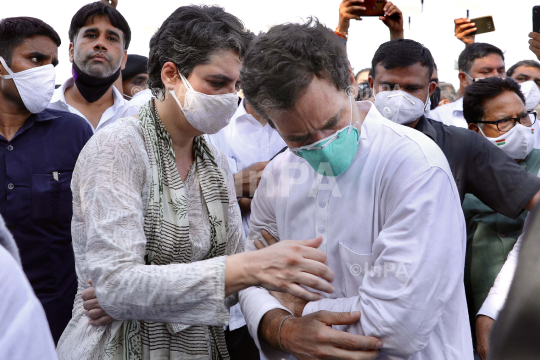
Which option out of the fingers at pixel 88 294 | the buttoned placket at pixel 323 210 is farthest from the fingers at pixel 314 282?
the fingers at pixel 88 294

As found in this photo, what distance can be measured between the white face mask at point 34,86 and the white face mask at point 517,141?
2951 millimetres

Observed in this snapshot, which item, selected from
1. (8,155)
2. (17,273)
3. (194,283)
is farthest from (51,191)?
(17,273)

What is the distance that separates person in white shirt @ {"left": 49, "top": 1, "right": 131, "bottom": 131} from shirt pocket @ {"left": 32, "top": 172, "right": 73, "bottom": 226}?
4.05ft

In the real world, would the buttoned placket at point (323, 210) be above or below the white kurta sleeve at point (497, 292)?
above

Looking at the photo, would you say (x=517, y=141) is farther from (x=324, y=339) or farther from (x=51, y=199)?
(x=51, y=199)

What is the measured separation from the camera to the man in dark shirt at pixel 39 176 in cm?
333

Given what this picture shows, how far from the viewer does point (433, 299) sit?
1.73m

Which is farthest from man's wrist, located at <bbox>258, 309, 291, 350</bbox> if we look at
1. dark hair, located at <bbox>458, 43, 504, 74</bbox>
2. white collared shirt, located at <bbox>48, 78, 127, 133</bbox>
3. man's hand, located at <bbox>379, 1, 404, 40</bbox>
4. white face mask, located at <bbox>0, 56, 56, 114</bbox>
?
dark hair, located at <bbox>458, 43, 504, 74</bbox>

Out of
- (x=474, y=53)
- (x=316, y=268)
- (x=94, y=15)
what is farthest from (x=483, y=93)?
(x=94, y=15)

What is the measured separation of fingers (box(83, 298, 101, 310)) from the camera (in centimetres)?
218

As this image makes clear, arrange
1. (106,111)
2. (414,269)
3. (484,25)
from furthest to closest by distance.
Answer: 1. (484,25)
2. (106,111)
3. (414,269)

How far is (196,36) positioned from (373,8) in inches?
125

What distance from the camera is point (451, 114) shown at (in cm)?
654

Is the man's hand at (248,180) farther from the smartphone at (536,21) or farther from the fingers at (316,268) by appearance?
the smartphone at (536,21)
